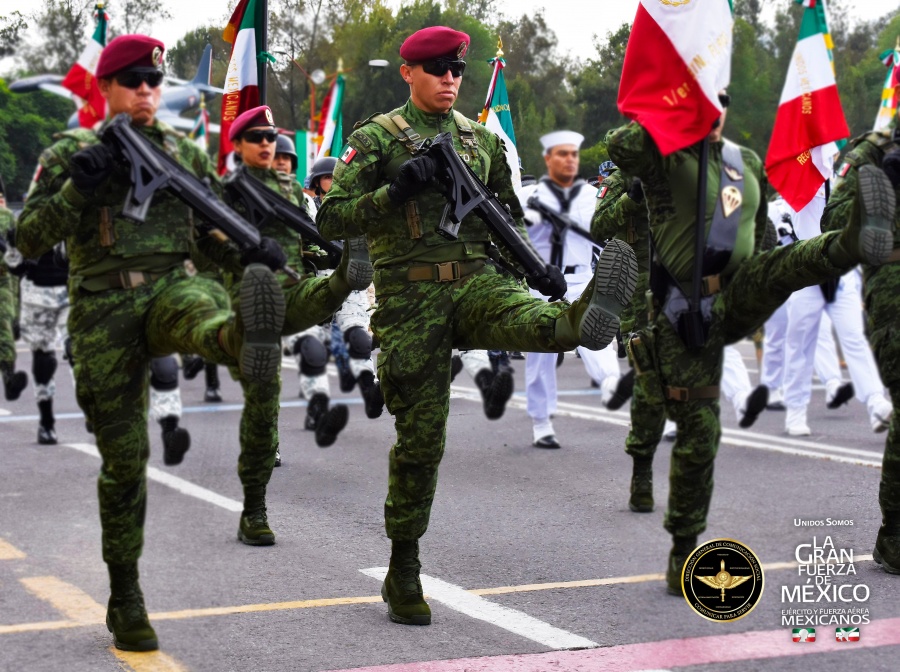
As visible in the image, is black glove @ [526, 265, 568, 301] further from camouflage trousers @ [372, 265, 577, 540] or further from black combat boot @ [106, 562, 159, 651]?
black combat boot @ [106, 562, 159, 651]

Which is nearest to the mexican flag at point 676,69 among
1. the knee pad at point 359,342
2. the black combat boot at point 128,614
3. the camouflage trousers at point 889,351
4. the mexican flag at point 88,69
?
the camouflage trousers at point 889,351

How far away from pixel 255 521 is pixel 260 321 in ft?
10.0

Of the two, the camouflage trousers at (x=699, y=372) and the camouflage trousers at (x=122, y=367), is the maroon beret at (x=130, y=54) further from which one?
the camouflage trousers at (x=699, y=372)

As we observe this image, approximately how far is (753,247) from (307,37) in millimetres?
2818

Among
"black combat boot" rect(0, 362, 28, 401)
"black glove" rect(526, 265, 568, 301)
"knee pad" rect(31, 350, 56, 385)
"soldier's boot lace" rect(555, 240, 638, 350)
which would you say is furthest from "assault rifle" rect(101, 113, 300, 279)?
"black combat boot" rect(0, 362, 28, 401)

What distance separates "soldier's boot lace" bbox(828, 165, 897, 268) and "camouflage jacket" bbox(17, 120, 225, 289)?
2188mm

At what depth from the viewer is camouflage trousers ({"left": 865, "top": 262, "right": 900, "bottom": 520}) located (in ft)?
19.8

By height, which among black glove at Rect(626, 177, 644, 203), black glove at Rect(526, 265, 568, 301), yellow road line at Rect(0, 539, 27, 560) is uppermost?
black glove at Rect(626, 177, 644, 203)

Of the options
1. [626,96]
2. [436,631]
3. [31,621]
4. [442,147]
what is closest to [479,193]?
[442,147]

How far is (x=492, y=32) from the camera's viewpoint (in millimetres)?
7125

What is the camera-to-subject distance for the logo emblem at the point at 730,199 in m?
5.45

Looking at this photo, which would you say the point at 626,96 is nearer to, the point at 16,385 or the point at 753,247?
the point at 753,247

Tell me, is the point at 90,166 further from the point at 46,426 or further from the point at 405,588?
the point at 46,426

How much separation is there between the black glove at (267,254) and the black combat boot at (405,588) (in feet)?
4.31
